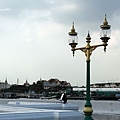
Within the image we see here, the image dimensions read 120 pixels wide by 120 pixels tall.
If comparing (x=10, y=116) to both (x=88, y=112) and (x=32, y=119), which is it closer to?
(x=32, y=119)

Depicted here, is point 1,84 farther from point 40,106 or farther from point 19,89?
point 40,106

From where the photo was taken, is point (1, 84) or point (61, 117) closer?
point (61, 117)

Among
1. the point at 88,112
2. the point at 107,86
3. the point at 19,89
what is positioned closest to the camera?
the point at 88,112

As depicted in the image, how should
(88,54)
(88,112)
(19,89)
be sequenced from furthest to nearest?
(19,89)
(88,54)
(88,112)

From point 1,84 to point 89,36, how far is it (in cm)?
17921

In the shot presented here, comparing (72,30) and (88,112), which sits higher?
(72,30)

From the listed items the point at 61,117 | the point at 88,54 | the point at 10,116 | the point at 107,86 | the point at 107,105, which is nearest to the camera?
the point at 10,116

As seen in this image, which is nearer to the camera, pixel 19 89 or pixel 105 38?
pixel 105 38

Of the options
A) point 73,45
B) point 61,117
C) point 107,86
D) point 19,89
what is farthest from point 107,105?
point 19,89

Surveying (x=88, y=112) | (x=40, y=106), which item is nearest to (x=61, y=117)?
(x=88, y=112)

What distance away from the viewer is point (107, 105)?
35719 millimetres

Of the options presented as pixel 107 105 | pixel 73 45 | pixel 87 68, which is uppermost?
pixel 73 45

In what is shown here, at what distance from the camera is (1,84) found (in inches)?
7426

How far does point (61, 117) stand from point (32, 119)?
3.21 feet
